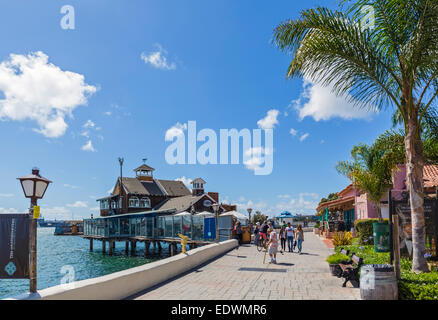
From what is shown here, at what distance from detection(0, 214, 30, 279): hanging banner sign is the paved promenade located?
2.79 m

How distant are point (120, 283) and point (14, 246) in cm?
250

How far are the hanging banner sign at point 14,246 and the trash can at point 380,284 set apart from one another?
661 centimetres

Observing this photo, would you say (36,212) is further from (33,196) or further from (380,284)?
(380,284)

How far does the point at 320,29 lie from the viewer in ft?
28.9

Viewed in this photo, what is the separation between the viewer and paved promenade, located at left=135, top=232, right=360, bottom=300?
8.26 meters

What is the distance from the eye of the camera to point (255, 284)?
32.0 ft

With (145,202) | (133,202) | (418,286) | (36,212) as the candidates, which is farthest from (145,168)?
(418,286)

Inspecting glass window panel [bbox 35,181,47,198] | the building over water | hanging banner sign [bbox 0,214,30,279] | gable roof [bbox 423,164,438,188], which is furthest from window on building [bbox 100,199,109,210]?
glass window panel [bbox 35,181,47,198]

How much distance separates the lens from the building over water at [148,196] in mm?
45312

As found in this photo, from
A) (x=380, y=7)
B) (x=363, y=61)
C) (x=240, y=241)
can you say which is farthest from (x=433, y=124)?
(x=240, y=241)

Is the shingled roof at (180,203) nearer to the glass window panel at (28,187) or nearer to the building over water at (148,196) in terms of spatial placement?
the building over water at (148,196)

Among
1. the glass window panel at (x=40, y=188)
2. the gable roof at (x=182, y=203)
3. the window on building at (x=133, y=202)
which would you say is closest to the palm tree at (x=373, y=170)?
the glass window panel at (x=40, y=188)
